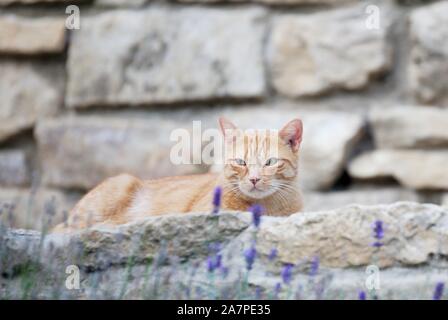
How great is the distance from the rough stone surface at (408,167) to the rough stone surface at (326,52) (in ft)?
1.04

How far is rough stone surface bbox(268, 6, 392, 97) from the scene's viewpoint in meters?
4.02

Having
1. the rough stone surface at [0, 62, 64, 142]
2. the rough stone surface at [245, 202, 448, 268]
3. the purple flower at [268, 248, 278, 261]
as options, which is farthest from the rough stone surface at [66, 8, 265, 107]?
the purple flower at [268, 248, 278, 261]

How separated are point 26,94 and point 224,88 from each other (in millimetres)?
1016

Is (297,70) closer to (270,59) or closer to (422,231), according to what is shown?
(270,59)

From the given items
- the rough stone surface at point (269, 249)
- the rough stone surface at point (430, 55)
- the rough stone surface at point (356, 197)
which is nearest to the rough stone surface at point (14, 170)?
the rough stone surface at point (356, 197)

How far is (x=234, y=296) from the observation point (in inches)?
81.1

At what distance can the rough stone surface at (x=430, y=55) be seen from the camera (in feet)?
12.9

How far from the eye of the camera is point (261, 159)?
3664 mm

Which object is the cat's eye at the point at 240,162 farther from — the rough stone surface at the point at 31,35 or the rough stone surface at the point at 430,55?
the rough stone surface at the point at 31,35

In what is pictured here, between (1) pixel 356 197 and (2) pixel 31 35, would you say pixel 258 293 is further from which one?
(2) pixel 31 35

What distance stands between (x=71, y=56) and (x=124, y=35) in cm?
28

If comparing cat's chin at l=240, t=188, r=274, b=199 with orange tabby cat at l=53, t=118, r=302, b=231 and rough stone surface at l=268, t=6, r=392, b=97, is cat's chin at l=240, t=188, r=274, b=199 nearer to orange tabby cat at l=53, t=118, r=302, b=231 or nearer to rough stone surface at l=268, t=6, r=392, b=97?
orange tabby cat at l=53, t=118, r=302, b=231

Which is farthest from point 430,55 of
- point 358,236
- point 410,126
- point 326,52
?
point 358,236
